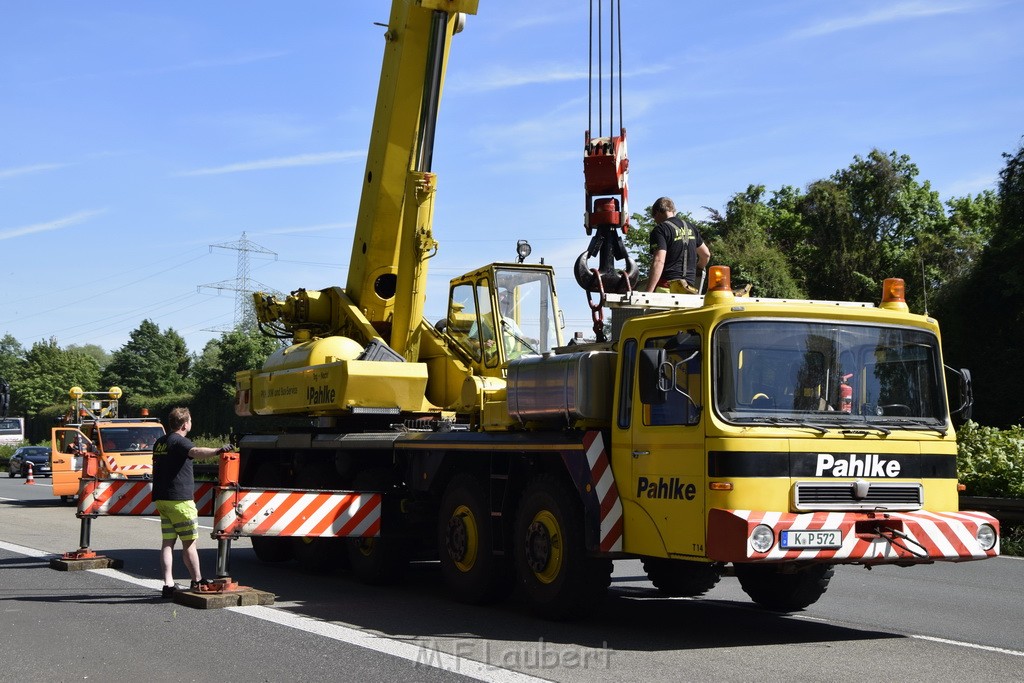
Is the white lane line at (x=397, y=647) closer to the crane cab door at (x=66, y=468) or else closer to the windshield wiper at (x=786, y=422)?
the windshield wiper at (x=786, y=422)

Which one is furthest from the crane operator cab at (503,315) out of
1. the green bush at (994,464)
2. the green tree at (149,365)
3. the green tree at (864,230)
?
the green tree at (149,365)

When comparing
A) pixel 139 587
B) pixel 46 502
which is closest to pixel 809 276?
pixel 46 502

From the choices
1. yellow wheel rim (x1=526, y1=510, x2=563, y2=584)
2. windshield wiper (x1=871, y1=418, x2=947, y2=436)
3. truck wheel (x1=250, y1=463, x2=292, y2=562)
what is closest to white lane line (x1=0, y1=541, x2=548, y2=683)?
yellow wheel rim (x1=526, y1=510, x2=563, y2=584)

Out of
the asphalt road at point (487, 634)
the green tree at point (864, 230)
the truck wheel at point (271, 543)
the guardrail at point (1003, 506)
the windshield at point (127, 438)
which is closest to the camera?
the asphalt road at point (487, 634)

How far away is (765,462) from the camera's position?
8.37m

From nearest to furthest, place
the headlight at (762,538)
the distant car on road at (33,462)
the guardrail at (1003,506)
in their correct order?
the headlight at (762,538)
the guardrail at (1003,506)
the distant car on road at (33,462)

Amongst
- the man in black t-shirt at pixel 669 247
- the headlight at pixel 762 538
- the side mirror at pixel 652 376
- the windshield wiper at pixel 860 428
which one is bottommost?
the headlight at pixel 762 538

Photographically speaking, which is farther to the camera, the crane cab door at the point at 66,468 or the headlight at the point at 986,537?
the crane cab door at the point at 66,468

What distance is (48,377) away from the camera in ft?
392

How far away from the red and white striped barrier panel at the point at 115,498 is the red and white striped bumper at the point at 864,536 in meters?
6.79

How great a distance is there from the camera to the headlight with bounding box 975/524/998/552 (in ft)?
28.8

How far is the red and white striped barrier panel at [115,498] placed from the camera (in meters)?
13.2

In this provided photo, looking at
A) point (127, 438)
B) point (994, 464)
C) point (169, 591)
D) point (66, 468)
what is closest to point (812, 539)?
point (169, 591)

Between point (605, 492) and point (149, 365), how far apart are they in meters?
110
